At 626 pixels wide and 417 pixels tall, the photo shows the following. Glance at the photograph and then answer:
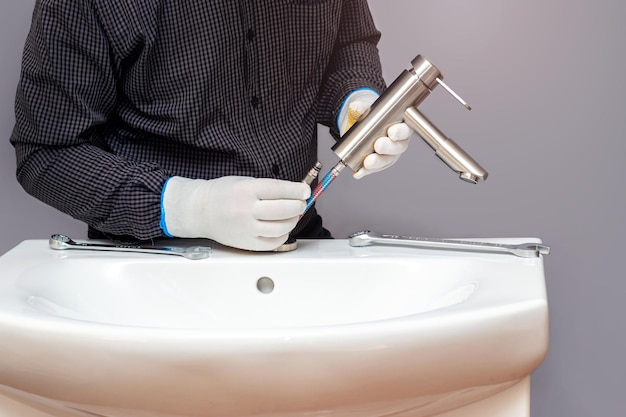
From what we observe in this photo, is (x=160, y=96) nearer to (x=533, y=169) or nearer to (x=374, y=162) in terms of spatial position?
(x=374, y=162)

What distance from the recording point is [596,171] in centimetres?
106

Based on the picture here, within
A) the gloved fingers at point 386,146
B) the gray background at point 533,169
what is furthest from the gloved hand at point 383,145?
the gray background at point 533,169

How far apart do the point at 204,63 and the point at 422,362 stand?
457mm

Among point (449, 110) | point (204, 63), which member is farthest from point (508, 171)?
point (204, 63)

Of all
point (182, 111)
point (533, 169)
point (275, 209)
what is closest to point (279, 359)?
point (275, 209)

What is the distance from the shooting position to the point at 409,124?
728 mm

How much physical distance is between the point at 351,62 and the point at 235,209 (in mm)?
317

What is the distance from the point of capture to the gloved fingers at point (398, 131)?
0.74 m

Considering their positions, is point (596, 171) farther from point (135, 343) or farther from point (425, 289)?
point (135, 343)

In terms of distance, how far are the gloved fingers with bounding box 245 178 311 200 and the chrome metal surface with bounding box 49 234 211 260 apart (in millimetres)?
94

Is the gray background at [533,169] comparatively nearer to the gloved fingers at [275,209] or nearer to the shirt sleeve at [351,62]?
the shirt sleeve at [351,62]

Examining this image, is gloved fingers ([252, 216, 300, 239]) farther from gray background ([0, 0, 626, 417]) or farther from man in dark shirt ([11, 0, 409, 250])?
gray background ([0, 0, 626, 417])

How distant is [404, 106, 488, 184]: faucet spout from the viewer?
666mm

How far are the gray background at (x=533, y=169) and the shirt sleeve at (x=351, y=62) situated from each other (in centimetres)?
8
